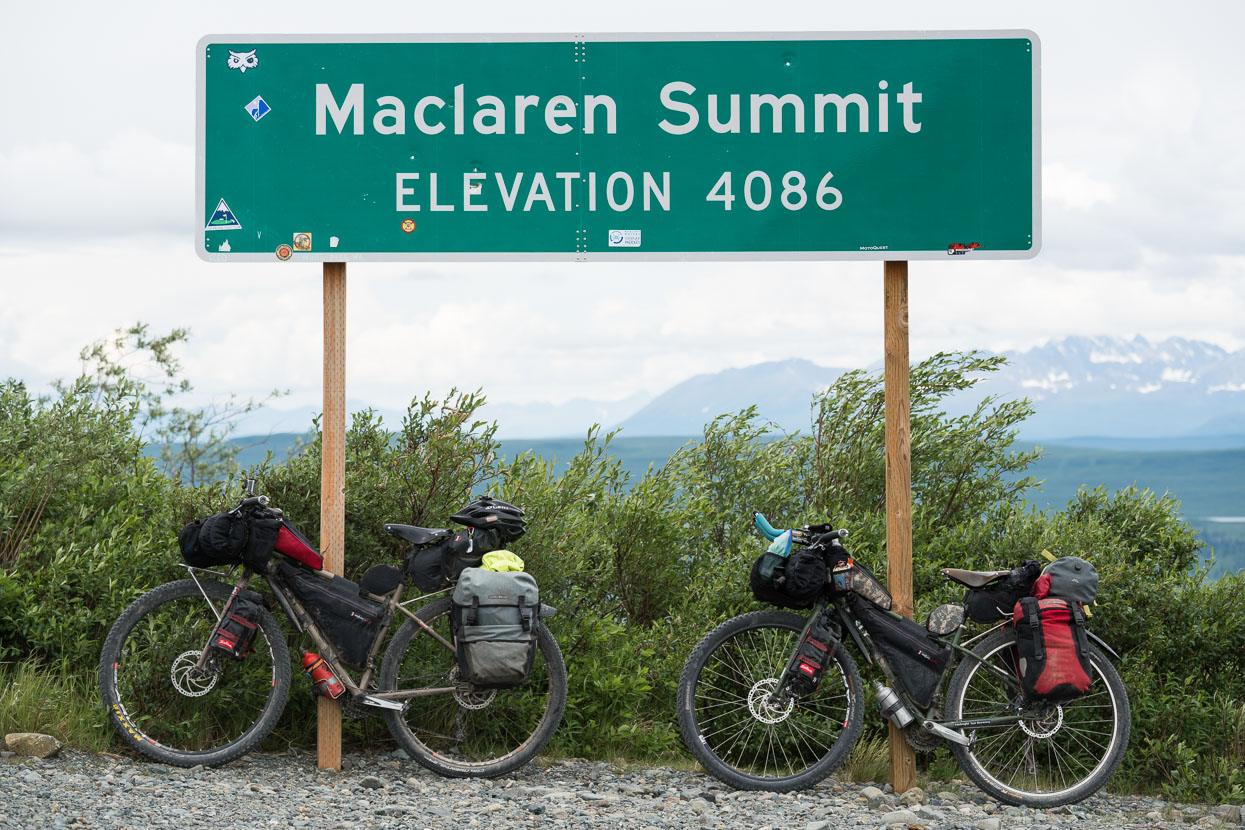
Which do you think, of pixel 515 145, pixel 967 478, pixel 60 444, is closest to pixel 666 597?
pixel 967 478

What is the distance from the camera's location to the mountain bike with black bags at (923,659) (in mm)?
5742

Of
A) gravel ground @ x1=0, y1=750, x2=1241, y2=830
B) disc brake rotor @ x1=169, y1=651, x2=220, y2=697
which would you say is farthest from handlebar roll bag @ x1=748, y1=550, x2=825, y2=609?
disc brake rotor @ x1=169, y1=651, x2=220, y2=697

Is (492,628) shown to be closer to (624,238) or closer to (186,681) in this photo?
(186,681)

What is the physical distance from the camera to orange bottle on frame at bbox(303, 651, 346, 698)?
595cm

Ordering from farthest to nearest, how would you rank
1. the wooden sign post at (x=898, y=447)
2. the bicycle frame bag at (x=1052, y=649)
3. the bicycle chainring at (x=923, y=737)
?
the wooden sign post at (x=898, y=447) → the bicycle chainring at (x=923, y=737) → the bicycle frame bag at (x=1052, y=649)

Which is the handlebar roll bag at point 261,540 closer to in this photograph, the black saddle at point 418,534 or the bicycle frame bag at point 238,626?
the bicycle frame bag at point 238,626

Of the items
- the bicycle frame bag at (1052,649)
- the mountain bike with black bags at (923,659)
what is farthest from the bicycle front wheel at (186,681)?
the bicycle frame bag at (1052,649)

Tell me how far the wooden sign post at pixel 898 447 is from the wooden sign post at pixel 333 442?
298 cm

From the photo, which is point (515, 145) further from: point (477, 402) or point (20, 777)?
point (20, 777)

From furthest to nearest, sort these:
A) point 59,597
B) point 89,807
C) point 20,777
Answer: point 59,597
point 20,777
point 89,807

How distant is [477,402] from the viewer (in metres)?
7.11

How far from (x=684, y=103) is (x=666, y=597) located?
336 cm

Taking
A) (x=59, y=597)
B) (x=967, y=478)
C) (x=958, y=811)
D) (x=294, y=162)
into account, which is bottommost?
(x=958, y=811)

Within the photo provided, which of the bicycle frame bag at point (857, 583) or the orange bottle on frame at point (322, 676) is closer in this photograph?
the bicycle frame bag at point (857, 583)
